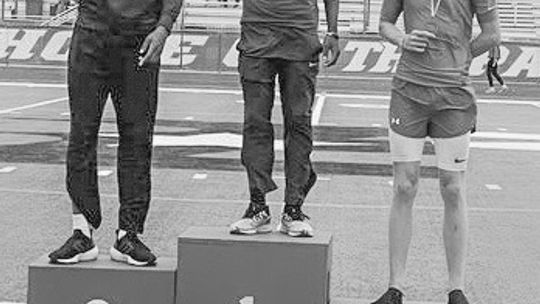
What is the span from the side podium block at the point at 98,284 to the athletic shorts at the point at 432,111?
1.33 meters

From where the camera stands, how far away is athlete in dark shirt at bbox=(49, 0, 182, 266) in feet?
15.9

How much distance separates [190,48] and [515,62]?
8.38 m

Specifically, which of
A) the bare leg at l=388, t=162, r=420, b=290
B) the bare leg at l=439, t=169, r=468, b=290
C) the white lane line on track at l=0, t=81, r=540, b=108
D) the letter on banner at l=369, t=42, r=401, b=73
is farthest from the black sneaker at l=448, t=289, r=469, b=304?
the letter on banner at l=369, t=42, r=401, b=73

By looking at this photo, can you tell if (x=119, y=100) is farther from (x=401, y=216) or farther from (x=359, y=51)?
(x=359, y=51)

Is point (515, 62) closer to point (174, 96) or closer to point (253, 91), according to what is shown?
point (174, 96)

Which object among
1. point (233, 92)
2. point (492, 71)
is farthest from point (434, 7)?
point (492, 71)

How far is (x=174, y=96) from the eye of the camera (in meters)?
20.9

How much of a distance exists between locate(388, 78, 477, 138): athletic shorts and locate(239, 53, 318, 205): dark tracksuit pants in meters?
0.46

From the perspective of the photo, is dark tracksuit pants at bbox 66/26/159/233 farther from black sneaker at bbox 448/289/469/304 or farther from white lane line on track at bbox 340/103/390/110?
white lane line on track at bbox 340/103/390/110

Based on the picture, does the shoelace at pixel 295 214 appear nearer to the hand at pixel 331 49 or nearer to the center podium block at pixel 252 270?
the center podium block at pixel 252 270

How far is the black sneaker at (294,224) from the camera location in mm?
4953

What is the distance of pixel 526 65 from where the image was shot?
86.4ft

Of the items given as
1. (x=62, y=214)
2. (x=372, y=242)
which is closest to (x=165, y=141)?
(x=62, y=214)

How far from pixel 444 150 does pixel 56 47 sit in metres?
22.6
